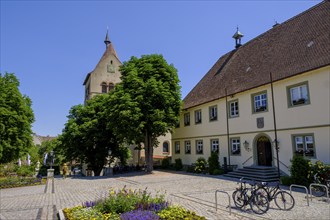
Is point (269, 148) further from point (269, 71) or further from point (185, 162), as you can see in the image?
point (185, 162)

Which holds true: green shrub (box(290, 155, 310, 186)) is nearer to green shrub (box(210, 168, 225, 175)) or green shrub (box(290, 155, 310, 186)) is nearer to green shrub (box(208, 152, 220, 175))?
green shrub (box(210, 168, 225, 175))

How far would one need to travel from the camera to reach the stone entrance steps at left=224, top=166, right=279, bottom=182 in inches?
719

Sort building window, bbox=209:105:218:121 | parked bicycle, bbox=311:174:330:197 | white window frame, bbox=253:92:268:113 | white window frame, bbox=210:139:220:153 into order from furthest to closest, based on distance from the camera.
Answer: building window, bbox=209:105:218:121 → white window frame, bbox=210:139:220:153 → white window frame, bbox=253:92:268:113 → parked bicycle, bbox=311:174:330:197

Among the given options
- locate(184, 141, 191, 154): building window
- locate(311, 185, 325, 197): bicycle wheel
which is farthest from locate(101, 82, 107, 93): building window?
locate(311, 185, 325, 197): bicycle wheel

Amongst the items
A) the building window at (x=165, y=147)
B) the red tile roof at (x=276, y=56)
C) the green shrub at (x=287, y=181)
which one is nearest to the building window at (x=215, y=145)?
the red tile roof at (x=276, y=56)

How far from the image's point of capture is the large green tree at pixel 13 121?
26.1 metres

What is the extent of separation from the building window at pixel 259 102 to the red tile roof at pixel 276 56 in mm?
841

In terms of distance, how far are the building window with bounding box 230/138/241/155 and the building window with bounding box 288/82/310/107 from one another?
606 centimetres

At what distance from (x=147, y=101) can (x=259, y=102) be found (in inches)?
392

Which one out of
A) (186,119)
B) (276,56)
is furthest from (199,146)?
(276,56)

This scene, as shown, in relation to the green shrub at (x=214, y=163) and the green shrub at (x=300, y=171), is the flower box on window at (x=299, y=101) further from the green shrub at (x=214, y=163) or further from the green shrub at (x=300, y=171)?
the green shrub at (x=214, y=163)

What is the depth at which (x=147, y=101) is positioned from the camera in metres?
25.2

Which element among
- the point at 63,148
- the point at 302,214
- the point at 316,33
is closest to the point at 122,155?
the point at 63,148

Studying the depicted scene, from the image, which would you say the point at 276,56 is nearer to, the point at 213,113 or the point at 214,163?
the point at 213,113
